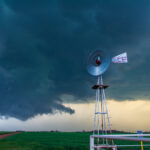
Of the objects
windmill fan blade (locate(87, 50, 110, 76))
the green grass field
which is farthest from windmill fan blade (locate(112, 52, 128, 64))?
the green grass field

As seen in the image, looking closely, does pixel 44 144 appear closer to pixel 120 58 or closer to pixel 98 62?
pixel 98 62

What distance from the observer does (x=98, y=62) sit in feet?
56.8

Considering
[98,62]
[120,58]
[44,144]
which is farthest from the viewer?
[44,144]

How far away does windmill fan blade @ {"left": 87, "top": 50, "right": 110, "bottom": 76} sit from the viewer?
54.9 ft

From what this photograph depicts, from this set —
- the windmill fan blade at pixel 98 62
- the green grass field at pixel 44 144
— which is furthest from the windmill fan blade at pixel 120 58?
the green grass field at pixel 44 144

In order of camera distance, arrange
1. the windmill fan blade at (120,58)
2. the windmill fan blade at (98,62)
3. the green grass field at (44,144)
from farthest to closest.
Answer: the green grass field at (44,144)
the windmill fan blade at (98,62)
the windmill fan blade at (120,58)

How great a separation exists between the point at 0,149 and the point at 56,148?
5.99 metres

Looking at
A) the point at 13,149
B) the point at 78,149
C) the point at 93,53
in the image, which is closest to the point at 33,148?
A: the point at 13,149

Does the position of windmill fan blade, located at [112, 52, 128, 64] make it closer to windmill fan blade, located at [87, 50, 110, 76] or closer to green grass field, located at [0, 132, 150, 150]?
windmill fan blade, located at [87, 50, 110, 76]

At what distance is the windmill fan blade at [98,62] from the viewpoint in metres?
16.7

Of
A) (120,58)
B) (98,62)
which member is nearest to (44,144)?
A: (98,62)

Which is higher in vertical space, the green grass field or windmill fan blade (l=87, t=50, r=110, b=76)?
windmill fan blade (l=87, t=50, r=110, b=76)

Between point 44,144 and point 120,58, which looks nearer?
point 120,58

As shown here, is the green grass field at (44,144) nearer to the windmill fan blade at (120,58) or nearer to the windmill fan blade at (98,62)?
the windmill fan blade at (98,62)
